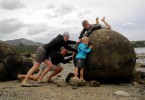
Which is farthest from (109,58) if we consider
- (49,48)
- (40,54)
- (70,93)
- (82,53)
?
(40,54)

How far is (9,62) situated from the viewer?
44.9 feet

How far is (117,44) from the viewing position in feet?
38.5

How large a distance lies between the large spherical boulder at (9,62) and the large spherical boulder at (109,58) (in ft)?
11.6

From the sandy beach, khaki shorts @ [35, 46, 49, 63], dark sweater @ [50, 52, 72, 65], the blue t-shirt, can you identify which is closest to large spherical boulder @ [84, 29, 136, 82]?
the blue t-shirt

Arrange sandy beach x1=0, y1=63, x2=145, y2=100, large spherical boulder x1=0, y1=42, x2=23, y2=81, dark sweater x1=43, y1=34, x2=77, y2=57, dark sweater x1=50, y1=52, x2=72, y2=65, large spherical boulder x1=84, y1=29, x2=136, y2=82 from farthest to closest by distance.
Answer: large spherical boulder x1=0, y1=42, x2=23, y2=81 → dark sweater x1=50, y1=52, x2=72, y2=65 → dark sweater x1=43, y1=34, x2=77, y2=57 → large spherical boulder x1=84, y1=29, x2=136, y2=82 → sandy beach x1=0, y1=63, x2=145, y2=100

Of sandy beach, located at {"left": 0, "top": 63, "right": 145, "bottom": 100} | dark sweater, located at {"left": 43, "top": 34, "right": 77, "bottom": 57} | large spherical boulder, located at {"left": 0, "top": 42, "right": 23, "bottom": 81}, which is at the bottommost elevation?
sandy beach, located at {"left": 0, "top": 63, "right": 145, "bottom": 100}

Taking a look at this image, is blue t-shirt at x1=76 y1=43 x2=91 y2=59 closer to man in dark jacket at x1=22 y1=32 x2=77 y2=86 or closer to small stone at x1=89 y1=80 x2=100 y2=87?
man in dark jacket at x1=22 y1=32 x2=77 y2=86

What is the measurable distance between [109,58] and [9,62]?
457 centimetres

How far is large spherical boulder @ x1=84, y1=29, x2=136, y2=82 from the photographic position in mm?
11461

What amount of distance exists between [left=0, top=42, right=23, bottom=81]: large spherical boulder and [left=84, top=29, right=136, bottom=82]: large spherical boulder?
3.53m

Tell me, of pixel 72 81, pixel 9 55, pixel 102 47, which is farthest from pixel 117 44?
pixel 9 55

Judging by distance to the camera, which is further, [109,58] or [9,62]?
[9,62]

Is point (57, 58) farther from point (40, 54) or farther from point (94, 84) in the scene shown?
point (94, 84)

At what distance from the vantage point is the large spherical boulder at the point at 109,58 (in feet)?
37.6
